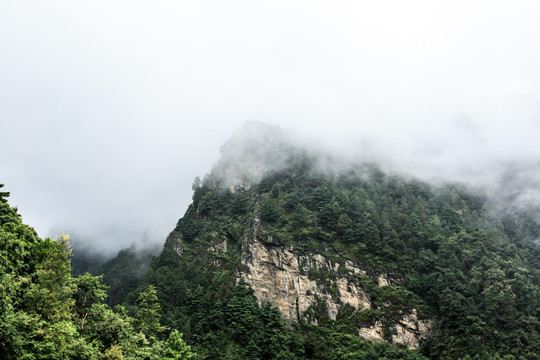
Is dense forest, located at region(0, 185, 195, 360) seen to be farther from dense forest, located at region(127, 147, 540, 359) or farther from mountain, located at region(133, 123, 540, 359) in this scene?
dense forest, located at region(127, 147, 540, 359)

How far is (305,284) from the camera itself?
7269 cm

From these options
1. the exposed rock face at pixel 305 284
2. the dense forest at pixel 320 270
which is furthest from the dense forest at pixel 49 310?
the exposed rock face at pixel 305 284

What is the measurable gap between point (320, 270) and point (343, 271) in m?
4.08

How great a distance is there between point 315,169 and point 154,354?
7180 centimetres

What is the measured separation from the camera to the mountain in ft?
197

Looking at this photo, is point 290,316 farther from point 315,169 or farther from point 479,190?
point 479,190

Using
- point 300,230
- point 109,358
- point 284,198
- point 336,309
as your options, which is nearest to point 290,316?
point 336,309

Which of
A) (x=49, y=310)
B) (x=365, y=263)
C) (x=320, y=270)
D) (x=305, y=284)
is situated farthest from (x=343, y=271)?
(x=49, y=310)

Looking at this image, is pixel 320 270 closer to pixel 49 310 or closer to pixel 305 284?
pixel 305 284

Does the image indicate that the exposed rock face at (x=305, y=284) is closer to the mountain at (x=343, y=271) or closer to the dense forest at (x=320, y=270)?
the mountain at (x=343, y=271)

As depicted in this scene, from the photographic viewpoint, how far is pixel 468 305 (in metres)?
A: 62.8

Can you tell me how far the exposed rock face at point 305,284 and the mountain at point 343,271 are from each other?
0.18 m

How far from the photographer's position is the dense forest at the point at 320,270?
35500 mm

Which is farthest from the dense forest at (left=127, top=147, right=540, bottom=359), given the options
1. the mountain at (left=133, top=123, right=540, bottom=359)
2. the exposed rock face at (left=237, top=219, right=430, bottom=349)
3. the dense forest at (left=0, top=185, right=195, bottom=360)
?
the dense forest at (left=0, top=185, right=195, bottom=360)
